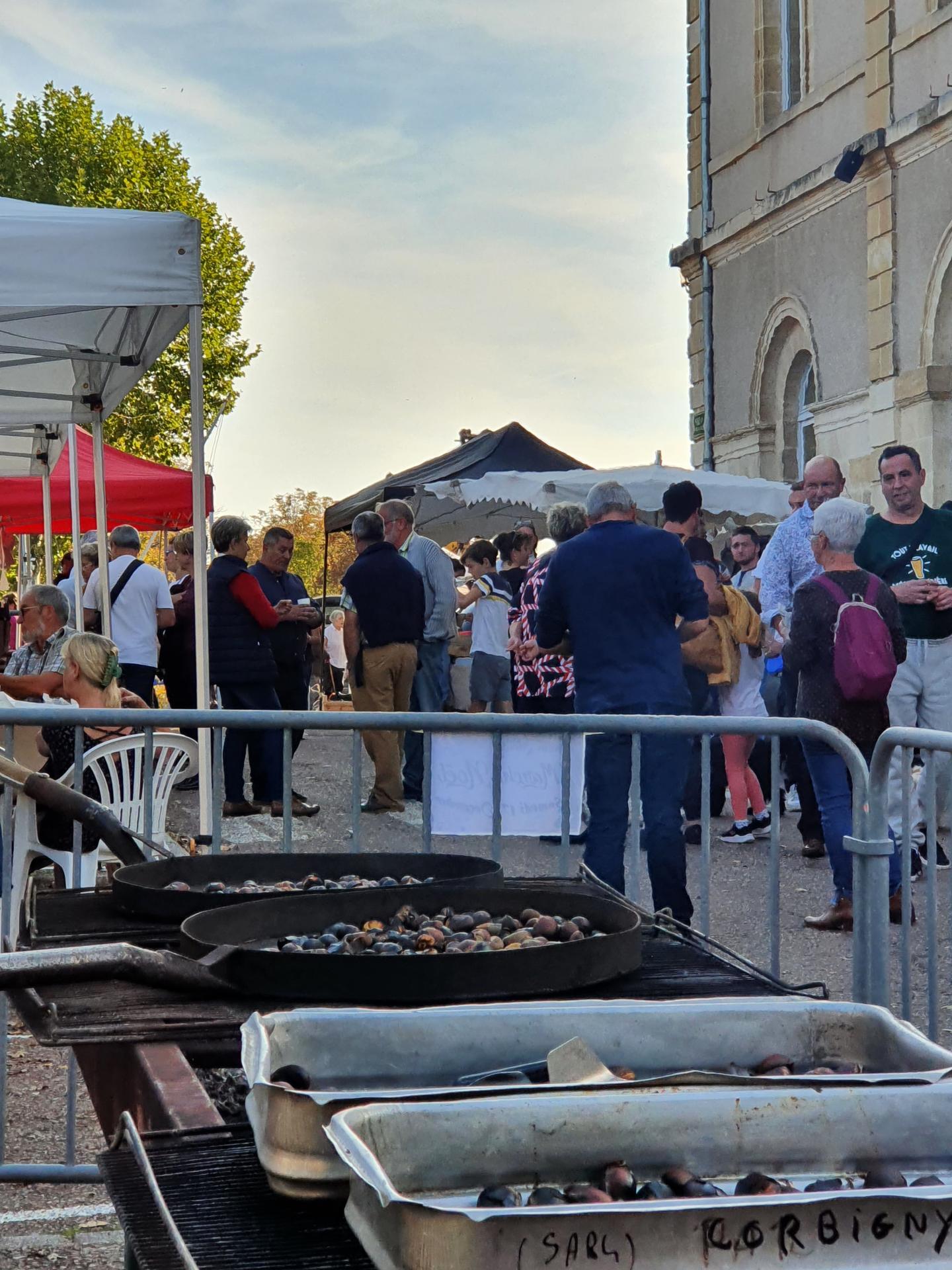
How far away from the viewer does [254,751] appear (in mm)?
9398

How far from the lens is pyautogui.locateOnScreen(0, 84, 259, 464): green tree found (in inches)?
1426

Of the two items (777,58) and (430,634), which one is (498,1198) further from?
(777,58)

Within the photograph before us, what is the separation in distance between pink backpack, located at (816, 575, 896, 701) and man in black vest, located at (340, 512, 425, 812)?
3.85 m

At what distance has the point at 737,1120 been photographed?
138cm

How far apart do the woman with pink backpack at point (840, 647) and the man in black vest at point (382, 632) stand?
364 cm

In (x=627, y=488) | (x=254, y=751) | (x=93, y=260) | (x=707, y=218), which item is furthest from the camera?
(x=707, y=218)

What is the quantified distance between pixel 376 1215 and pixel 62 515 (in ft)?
54.0

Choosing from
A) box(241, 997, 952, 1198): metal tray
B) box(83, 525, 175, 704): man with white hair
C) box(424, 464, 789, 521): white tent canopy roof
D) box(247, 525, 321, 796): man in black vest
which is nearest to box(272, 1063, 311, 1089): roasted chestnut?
box(241, 997, 952, 1198): metal tray

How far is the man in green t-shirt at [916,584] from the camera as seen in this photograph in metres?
7.40

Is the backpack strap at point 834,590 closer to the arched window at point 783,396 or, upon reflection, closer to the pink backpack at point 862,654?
the pink backpack at point 862,654

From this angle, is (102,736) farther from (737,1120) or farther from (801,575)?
(737,1120)

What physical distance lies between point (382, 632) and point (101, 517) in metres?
2.29

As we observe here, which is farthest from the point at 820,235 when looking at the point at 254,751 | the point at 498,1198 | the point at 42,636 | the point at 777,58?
the point at 498,1198

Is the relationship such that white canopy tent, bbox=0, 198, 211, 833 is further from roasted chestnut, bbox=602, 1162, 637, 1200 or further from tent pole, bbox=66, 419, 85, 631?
roasted chestnut, bbox=602, 1162, 637, 1200
